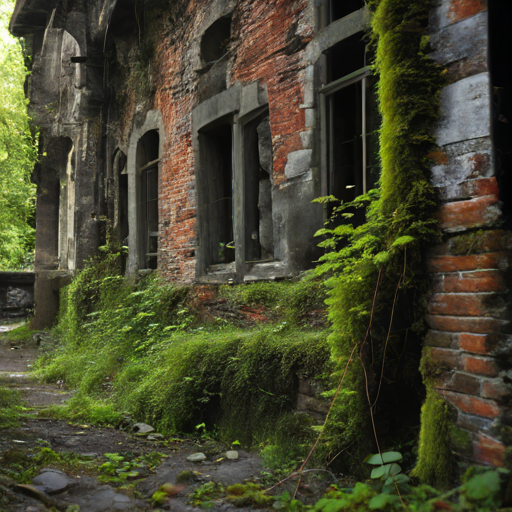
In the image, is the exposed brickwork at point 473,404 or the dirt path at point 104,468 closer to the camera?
the exposed brickwork at point 473,404

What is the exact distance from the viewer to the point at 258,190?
22.6 ft

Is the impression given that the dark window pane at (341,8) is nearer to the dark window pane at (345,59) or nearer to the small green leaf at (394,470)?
the dark window pane at (345,59)

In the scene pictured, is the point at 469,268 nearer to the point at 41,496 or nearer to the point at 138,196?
the point at 41,496

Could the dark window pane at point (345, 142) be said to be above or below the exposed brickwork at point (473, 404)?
above

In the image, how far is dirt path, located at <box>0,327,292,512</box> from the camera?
3.10 meters

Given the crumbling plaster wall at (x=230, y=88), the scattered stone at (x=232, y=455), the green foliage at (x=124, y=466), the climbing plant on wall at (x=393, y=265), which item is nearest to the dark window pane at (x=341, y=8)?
the crumbling plaster wall at (x=230, y=88)

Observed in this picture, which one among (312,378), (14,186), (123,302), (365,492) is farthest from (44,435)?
(14,186)

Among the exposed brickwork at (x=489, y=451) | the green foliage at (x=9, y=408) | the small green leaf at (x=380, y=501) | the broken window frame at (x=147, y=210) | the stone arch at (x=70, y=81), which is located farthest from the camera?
the stone arch at (x=70, y=81)

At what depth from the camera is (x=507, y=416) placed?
2.56 meters

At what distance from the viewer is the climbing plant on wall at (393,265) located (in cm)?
298

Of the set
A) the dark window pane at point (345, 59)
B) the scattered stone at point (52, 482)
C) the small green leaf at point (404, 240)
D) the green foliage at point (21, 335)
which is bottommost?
the green foliage at point (21, 335)

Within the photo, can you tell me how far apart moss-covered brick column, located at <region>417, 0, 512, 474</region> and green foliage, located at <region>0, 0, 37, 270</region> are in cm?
1986

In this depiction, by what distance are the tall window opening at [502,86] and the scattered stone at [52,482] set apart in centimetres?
316

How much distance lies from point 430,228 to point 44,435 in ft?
12.1
